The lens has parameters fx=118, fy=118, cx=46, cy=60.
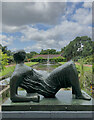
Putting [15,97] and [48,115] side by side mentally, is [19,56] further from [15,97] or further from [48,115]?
[48,115]

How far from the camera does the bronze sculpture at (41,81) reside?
2650 mm

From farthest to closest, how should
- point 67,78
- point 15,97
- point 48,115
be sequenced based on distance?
point 67,78 → point 15,97 → point 48,115

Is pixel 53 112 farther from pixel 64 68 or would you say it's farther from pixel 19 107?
pixel 64 68

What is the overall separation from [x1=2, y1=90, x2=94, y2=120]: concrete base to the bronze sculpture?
16 centimetres

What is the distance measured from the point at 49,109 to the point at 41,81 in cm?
70

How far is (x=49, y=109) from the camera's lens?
8.25 feet

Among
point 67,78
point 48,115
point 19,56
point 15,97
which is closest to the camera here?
point 48,115

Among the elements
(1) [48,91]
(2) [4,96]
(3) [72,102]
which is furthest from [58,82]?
(2) [4,96]

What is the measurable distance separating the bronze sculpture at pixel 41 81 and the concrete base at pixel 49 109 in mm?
164

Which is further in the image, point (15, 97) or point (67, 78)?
point (67, 78)

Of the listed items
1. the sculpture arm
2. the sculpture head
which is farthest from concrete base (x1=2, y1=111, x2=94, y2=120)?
the sculpture head

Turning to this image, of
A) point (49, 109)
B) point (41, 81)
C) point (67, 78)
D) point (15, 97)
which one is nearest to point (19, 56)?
point (41, 81)

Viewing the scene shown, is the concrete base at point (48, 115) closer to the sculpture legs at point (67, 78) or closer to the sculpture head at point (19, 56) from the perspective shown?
the sculpture legs at point (67, 78)

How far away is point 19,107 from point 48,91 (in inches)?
29.6
